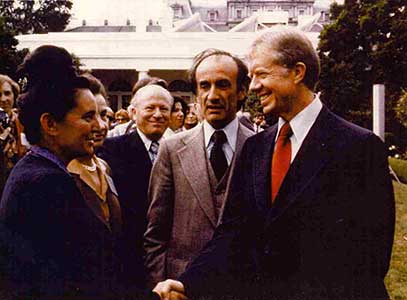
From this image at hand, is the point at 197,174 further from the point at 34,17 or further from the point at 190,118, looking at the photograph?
the point at 34,17

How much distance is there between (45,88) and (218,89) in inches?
38.7

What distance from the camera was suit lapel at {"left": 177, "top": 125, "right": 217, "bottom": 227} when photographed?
269 cm

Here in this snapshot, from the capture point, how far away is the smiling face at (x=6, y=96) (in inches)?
183

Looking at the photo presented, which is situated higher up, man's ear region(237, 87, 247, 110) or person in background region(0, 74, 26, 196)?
man's ear region(237, 87, 247, 110)

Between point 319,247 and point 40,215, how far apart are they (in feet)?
2.82

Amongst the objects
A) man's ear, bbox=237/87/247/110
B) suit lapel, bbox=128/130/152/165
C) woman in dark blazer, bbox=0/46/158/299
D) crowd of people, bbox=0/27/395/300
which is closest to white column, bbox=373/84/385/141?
suit lapel, bbox=128/130/152/165

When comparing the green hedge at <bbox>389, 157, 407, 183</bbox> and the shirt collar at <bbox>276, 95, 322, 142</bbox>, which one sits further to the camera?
the green hedge at <bbox>389, 157, 407, 183</bbox>

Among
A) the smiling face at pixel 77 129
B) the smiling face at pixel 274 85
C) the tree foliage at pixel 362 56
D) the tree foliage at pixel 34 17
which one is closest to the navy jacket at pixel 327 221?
the smiling face at pixel 274 85

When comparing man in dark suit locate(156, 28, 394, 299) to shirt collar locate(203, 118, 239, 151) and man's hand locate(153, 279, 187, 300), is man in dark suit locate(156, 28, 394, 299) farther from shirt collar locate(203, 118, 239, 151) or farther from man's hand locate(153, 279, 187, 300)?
shirt collar locate(203, 118, 239, 151)

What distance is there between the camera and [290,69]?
2.25 m

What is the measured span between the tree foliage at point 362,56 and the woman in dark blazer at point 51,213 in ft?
60.8

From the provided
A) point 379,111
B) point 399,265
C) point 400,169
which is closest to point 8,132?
point 399,265

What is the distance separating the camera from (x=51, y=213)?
1.74 meters

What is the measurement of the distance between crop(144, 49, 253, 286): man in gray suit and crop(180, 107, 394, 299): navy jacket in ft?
1.68
